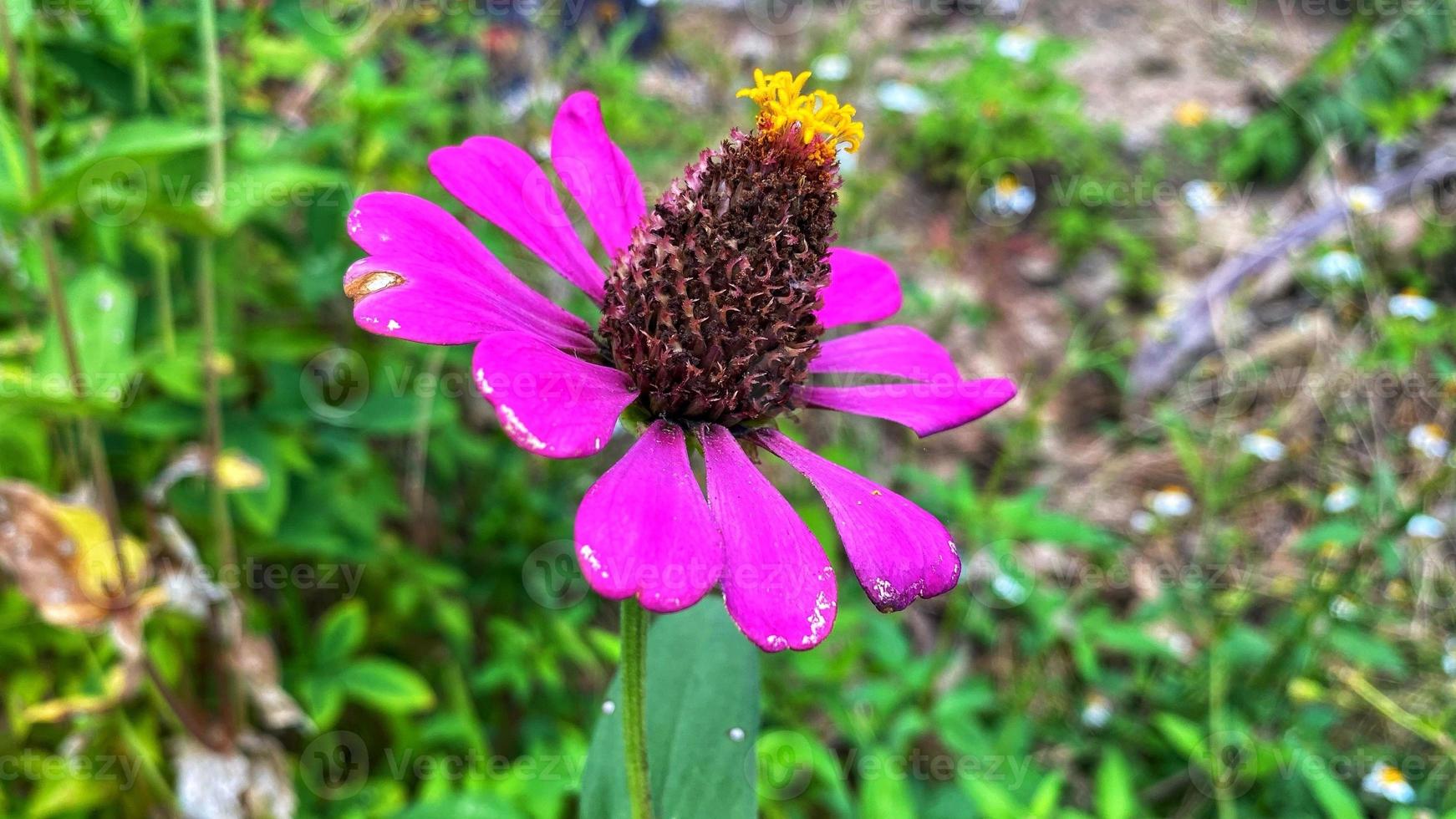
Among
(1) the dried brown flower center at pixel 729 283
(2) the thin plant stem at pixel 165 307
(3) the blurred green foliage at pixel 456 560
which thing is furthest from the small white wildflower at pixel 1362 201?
(2) the thin plant stem at pixel 165 307

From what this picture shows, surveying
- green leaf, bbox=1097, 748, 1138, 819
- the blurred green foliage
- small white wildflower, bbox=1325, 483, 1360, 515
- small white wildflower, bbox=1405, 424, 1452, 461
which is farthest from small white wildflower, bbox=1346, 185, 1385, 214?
green leaf, bbox=1097, 748, 1138, 819

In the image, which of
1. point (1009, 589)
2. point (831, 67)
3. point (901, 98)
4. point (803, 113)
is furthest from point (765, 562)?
→ point (901, 98)

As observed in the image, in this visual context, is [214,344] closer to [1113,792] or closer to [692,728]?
[692,728]

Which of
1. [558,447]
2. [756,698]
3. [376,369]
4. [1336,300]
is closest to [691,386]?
[558,447]

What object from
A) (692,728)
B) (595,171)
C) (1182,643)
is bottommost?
(1182,643)

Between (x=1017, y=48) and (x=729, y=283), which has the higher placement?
(x=729, y=283)

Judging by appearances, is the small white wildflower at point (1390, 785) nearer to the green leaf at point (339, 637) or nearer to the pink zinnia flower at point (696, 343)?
the pink zinnia flower at point (696, 343)

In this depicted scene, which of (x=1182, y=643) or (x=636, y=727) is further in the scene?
(x=1182, y=643)
